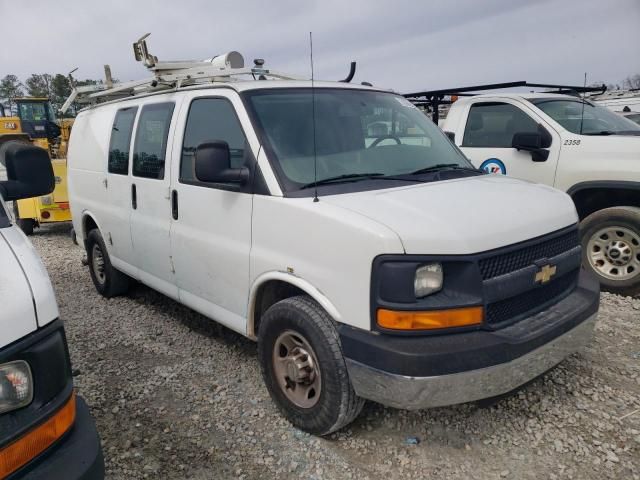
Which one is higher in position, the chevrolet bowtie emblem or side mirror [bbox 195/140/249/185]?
side mirror [bbox 195/140/249/185]

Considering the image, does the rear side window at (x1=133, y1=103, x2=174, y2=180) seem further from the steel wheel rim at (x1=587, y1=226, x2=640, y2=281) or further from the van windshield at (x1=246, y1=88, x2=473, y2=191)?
the steel wheel rim at (x1=587, y1=226, x2=640, y2=281)

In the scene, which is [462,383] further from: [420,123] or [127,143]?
[127,143]

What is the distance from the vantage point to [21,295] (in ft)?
5.30

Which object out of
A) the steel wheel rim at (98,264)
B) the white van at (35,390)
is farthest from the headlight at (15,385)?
the steel wheel rim at (98,264)

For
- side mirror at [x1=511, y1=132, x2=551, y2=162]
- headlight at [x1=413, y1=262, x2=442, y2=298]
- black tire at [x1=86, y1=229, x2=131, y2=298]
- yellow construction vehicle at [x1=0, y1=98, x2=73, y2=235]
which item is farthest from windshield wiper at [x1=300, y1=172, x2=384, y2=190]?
yellow construction vehicle at [x1=0, y1=98, x2=73, y2=235]

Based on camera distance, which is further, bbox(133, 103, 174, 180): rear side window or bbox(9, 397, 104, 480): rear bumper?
bbox(133, 103, 174, 180): rear side window

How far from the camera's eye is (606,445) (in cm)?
275

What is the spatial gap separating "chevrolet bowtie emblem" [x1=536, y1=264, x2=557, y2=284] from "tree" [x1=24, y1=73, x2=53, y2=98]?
190 ft

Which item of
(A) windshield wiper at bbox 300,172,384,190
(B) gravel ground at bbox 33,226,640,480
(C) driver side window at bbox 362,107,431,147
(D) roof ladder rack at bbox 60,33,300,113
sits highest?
(D) roof ladder rack at bbox 60,33,300,113

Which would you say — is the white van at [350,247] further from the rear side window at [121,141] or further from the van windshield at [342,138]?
the rear side window at [121,141]

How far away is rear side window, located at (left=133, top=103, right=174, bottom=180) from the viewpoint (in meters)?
3.89

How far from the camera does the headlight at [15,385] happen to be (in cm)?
152

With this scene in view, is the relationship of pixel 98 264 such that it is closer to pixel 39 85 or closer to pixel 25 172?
pixel 25 172

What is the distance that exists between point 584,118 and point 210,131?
167 inches
